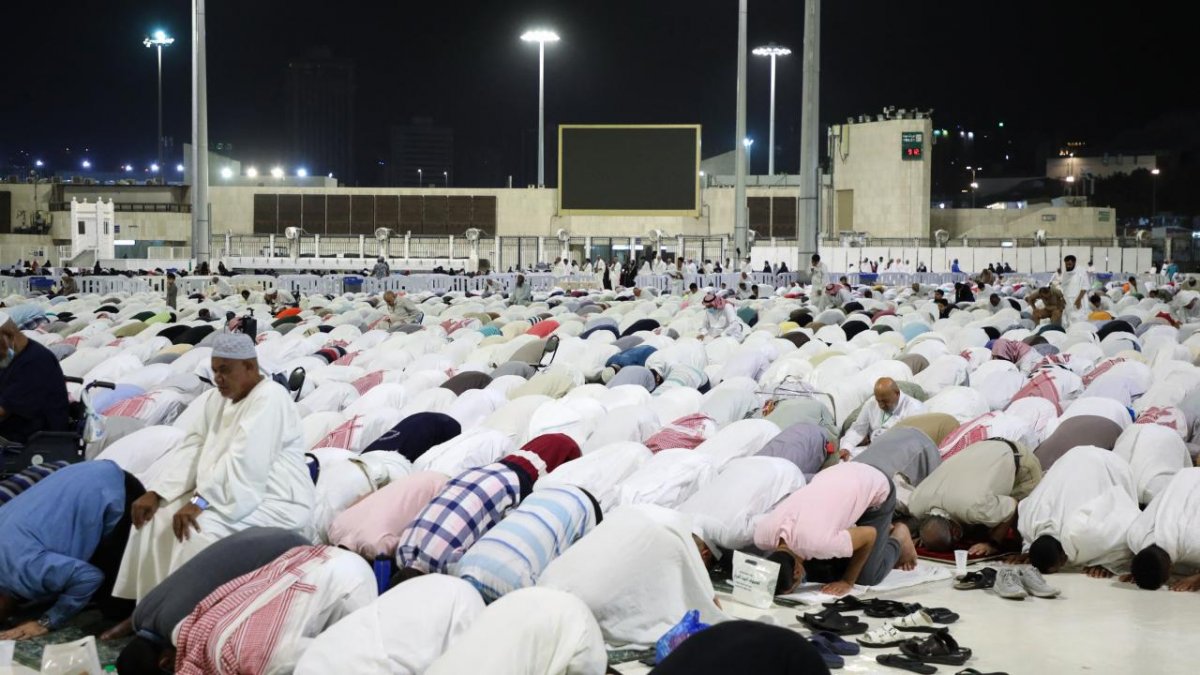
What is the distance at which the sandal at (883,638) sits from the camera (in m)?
5.38

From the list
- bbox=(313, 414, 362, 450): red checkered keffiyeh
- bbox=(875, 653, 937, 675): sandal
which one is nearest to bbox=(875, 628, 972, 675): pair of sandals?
bbox=(875, 653, 937, 675): sandal

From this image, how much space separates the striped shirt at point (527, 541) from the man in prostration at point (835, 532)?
934 mm

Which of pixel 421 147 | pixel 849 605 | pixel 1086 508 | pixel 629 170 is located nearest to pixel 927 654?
pixel 849 605

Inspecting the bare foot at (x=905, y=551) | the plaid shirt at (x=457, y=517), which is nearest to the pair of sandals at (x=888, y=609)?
the bare foot at (x=905, y=551)

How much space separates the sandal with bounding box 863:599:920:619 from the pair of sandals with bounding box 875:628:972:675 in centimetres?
51

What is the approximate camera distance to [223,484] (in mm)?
5648

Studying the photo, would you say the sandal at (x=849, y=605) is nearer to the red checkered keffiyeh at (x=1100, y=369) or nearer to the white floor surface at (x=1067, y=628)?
the white floor surface at (x=1067, y=628)

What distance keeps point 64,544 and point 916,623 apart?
3.53 meters

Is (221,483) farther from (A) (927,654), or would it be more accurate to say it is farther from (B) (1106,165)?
(B) (1106,165)

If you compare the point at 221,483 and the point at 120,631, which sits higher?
the point at 221,483

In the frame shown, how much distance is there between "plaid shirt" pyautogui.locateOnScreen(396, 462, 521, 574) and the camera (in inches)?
229

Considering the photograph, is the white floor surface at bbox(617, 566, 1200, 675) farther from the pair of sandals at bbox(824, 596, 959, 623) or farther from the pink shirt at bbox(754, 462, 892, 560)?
the pink shirt at bbox(754, 462, 892, 560)

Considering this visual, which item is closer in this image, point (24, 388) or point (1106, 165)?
point (24, 388)

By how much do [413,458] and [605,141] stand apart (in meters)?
33.6
